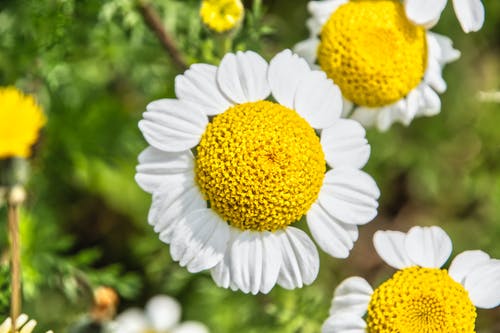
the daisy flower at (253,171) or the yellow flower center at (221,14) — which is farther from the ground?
the yellow flower center at (221,14)

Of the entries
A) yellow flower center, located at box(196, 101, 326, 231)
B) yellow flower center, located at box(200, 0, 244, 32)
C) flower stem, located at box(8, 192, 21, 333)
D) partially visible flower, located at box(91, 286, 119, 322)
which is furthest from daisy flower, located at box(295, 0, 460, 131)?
flower stem, located at box(8, 192, 21, 333)

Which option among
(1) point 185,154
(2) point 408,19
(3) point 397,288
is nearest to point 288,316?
(3) point 397,288

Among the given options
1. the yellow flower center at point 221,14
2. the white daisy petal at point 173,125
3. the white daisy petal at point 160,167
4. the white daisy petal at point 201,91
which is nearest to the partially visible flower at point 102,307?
the white daisy petal at point 160,167

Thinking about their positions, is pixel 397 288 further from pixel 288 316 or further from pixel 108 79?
pixel 108 79

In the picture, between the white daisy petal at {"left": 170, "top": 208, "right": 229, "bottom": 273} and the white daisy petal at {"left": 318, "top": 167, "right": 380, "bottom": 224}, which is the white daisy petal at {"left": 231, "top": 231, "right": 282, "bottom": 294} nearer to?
the white daisy petal at {"left": 170, "top": 208, "right": 229, "bottom": 273}

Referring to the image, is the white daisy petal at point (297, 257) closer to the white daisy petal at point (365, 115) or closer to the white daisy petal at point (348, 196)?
the white daisy petal at point (348, 196)

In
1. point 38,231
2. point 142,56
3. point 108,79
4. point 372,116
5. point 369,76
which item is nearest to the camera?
point 369,76

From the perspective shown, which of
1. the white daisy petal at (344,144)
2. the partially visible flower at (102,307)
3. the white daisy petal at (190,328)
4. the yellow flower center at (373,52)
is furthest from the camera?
the white daisy petal at (190,328)
